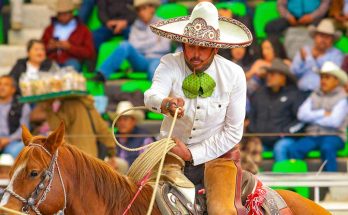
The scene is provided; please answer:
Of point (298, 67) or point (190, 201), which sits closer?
point (190, 201)

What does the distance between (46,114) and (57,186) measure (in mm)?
5948

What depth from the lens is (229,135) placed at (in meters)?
8.15

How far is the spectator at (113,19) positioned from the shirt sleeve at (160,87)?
680 centimetres

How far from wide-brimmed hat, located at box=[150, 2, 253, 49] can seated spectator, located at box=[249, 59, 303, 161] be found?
4.77 meters

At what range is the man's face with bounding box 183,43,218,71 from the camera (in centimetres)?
807

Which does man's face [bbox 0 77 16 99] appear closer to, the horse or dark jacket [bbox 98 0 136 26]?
dark jacket [bbox 98 0 136 26]

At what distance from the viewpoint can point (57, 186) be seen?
742 centimetres

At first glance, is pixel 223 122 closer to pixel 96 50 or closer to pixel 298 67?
pixel 298 67

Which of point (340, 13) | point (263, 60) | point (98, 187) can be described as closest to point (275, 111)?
point (263, 60)

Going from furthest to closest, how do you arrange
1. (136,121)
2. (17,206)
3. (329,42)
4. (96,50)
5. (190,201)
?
1. (96,50)
2. (329,42)
3. (136,121)
4. (190,201)
5. (17,206)

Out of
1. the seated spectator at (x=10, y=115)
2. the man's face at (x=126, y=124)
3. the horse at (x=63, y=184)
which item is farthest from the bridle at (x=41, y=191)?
the seated spectator at (x=10, y=115)

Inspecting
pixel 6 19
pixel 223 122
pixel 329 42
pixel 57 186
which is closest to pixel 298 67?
pixel 329 42

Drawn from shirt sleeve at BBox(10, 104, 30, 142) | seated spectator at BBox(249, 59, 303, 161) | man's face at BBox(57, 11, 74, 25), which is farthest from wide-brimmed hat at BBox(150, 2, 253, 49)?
man's face at BBox(57, 11, 74, 25)

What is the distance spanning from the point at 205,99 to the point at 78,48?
6780mm
